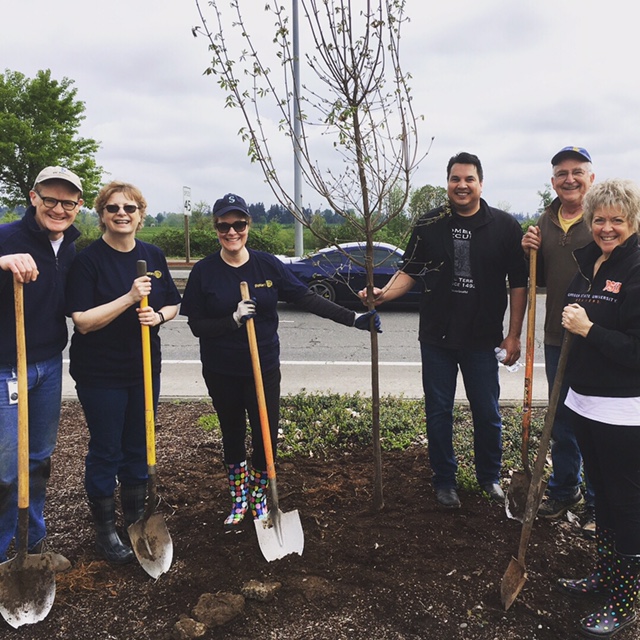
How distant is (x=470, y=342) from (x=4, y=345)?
2.52m

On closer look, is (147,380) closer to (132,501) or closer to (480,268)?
(132,501)

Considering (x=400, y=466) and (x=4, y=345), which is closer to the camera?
(x=4, y=345)

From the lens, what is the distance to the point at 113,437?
10.3 feet

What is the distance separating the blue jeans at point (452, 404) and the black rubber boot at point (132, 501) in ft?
5.89

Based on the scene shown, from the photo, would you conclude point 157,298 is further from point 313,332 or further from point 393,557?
point 313,332

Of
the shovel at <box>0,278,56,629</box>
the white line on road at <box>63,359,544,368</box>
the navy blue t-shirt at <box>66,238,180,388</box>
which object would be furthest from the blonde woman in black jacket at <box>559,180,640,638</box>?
the white line on road at <box>63,359,544,368</box>

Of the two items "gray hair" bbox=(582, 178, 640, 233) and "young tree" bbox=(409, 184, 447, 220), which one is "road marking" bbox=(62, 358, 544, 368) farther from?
"gray hair" bbox=(582, 178, 640, 233)

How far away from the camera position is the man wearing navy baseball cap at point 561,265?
3.36m

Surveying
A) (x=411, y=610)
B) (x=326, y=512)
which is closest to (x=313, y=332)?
(x=326, y=512)

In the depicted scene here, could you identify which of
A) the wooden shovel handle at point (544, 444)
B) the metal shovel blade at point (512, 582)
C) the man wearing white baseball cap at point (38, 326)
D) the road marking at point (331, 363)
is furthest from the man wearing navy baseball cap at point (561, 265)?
the road marking at point (331, 363)

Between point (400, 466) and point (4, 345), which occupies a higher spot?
point (4, 345)

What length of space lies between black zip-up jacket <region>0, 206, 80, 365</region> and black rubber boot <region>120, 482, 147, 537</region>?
0.95 meters

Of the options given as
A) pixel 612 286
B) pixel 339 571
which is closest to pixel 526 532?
pixel 339 571

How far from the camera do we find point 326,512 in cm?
364
